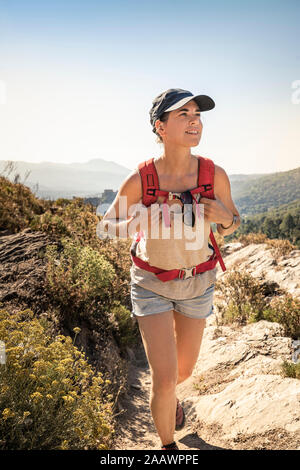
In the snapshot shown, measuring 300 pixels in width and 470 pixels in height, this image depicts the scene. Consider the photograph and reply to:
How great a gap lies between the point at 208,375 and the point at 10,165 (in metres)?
8.19

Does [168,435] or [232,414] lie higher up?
[168,435]

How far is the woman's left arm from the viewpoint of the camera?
291 cm

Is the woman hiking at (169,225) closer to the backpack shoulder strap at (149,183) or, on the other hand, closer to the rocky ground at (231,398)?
the backpack shoulder strap at (149,183)

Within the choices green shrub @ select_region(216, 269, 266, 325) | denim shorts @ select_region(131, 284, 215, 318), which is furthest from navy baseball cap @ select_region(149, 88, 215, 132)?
green shrub @ select_region(216, 269, 266, 325)

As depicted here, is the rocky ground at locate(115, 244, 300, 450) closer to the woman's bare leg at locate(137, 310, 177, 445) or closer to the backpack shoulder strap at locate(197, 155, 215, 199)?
the woman's bare leg at locate(137, 310, 177, 445)

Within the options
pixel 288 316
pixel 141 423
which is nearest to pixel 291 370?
pixel 288 316

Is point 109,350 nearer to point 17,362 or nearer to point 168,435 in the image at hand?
point 168,435

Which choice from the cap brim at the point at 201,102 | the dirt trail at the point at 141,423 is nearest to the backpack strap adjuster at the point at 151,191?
the cap brim at the point at 201,102

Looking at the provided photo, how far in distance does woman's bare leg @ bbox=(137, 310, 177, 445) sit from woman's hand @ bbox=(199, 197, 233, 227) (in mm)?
832

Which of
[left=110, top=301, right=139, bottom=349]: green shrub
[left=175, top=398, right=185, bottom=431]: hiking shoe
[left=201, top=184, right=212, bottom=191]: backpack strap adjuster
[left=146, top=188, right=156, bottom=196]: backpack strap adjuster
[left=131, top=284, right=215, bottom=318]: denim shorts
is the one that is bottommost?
[left=175, top=398, right=185, bottom=431]: hiking shoe

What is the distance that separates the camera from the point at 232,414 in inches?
149

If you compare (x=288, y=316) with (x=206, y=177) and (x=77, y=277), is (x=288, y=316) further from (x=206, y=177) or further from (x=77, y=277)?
(x=206, y=177)

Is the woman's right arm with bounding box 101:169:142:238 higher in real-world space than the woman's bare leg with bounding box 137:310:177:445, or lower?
higher
